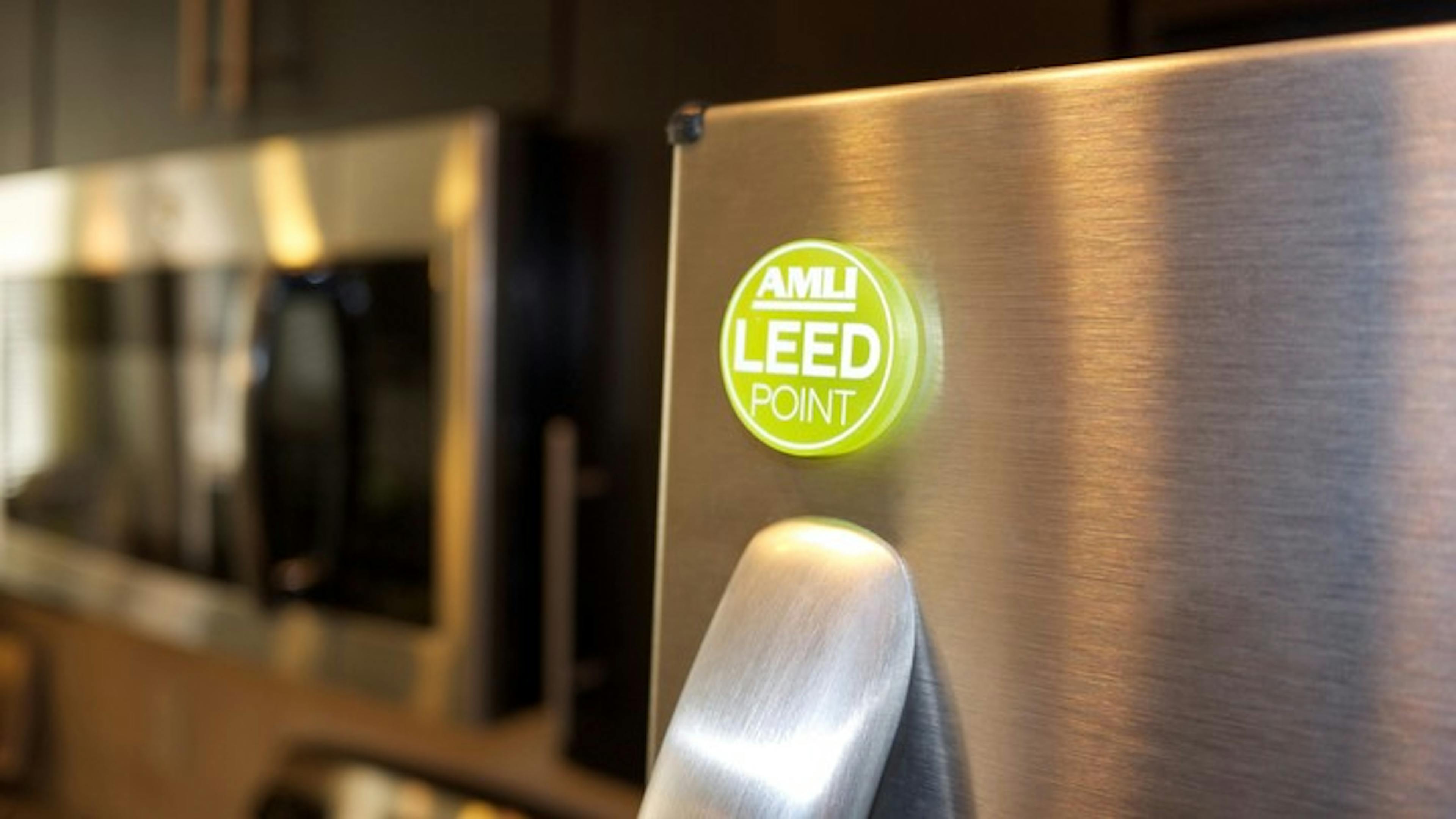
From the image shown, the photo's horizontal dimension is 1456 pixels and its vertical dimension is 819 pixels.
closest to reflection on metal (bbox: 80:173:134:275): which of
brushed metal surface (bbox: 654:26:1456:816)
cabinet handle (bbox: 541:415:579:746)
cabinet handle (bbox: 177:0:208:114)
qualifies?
cabinet handle (bbox: 177:0:208:114)

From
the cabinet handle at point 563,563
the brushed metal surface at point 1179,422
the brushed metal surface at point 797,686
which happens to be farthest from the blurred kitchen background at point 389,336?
the brushed metal surface at point 797,686

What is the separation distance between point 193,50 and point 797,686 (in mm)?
1096

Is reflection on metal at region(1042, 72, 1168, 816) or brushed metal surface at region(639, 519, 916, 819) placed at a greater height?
reflection on metal at region(1042, 72, 1168, 816)

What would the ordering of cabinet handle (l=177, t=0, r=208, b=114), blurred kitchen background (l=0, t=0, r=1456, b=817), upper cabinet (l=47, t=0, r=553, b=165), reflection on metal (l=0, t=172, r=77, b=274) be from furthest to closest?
1. reflection on metal (l=0, t=172, r=77, b=274)
2. cabinet handle (l=177, t=0, r=208, b=114)
3. upper cabinet (l=47, t=0, r=553, b=165)
4. blurred kitchen background (l=0, t=0, r=1456, b=817)

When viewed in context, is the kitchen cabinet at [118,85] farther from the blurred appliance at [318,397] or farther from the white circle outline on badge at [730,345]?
the white circle outline on badge at [730,345]

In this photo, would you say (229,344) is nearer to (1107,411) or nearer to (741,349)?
(741,349)

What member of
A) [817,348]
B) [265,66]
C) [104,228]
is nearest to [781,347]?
[817,348]

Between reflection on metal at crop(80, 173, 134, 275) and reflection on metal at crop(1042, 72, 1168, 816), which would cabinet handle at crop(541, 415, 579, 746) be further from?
reflection on metal at crop(80, 173, 134, 275)

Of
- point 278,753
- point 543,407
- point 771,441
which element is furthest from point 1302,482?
point 278,753

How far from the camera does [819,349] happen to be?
495mm

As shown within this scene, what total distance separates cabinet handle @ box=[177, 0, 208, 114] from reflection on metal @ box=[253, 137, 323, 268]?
16cm

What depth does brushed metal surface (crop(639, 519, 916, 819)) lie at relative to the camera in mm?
451

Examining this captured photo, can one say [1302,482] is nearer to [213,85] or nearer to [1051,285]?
[1051,285]

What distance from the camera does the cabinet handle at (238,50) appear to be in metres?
1.20
